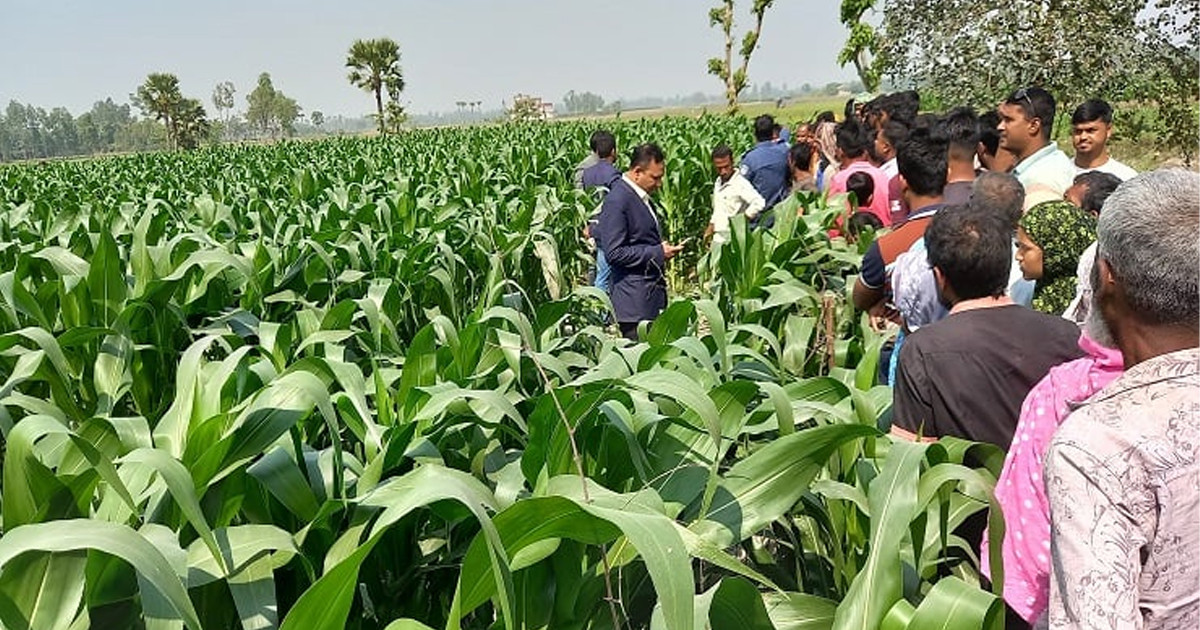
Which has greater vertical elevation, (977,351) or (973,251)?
(973,251)

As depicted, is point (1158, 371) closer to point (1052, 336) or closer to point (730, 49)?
point (1052, 336)

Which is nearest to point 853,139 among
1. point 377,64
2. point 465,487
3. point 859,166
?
point 859,166

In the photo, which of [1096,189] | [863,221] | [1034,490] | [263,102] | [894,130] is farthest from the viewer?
[263,102]

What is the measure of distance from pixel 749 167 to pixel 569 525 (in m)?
6.07

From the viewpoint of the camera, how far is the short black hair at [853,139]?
5.07m

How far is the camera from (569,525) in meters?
1.00

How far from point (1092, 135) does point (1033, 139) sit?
422 millimetres

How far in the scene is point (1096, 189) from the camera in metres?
2.99

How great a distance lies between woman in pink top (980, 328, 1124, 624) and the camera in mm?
1311

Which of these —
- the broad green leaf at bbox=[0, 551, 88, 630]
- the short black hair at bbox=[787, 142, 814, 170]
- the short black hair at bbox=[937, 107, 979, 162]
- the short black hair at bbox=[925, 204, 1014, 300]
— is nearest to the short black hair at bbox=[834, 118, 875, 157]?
the short black hair at bbox=[787, 142, 814, 170]

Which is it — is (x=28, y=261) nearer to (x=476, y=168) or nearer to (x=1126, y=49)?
(x=476, y=168)

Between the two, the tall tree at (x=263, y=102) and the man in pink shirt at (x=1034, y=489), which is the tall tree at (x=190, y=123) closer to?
the tall tree at (x=263, y=102)

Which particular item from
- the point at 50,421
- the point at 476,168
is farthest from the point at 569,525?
the point at 476,168

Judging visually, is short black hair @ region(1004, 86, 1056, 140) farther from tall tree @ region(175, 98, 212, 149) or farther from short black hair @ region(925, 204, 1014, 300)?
tall tree @ region(175, 98, 212, 149)
